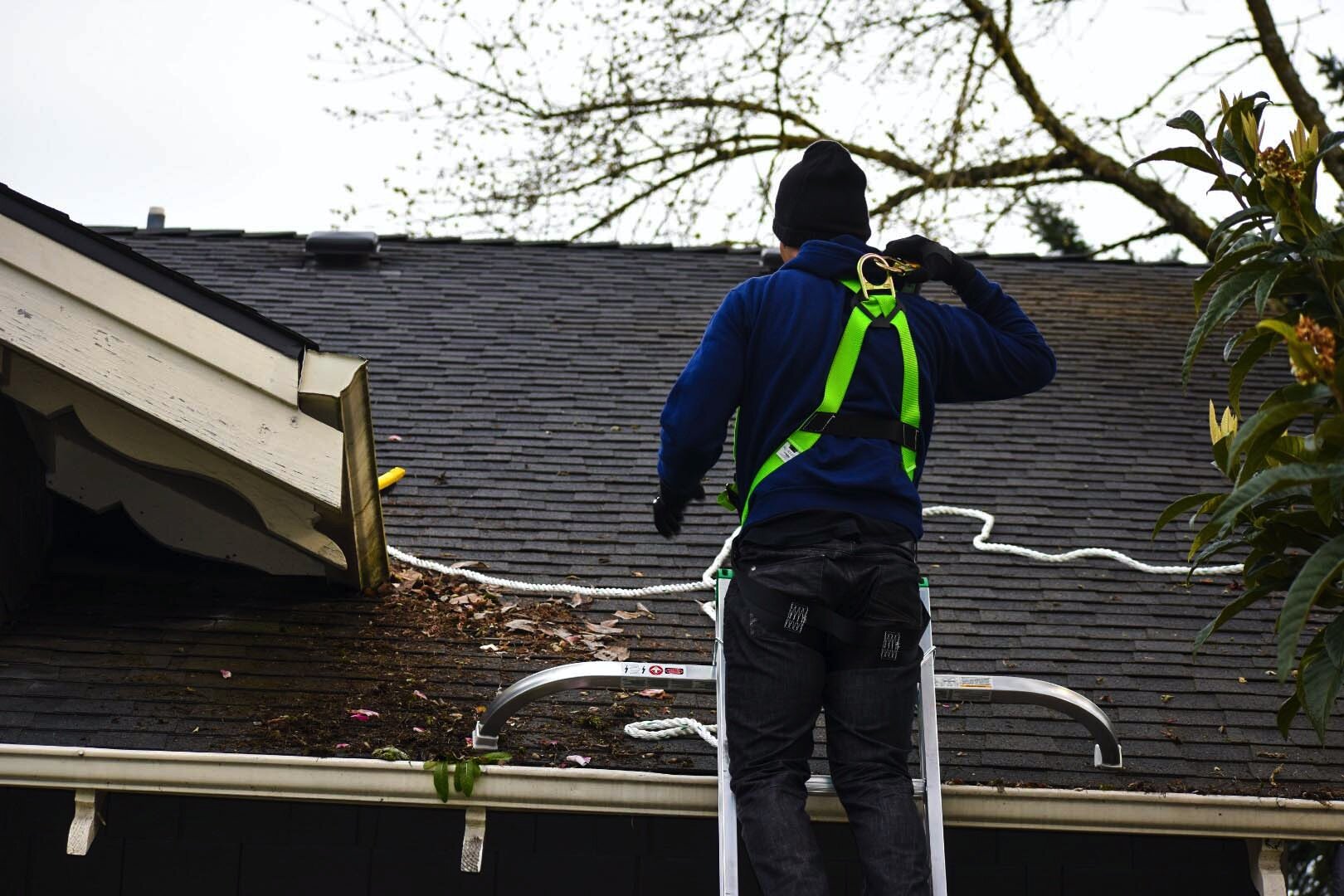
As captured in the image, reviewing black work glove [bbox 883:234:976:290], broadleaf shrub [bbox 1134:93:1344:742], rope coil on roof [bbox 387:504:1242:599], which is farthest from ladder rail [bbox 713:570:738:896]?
rope coil on roof [bbox 387:504:1242:599]

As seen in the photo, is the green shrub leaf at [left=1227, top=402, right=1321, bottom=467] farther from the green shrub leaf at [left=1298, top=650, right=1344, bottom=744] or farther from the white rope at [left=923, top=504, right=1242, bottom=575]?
the white rope at [left=923, top=504, right=1242, bottom=575]

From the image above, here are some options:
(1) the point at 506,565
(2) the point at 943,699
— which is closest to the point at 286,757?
(1) the point at 506,565

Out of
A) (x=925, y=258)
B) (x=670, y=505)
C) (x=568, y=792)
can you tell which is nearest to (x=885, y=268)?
(x=925, y=258)

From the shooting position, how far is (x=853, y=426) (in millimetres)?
3184

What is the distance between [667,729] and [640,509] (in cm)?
181

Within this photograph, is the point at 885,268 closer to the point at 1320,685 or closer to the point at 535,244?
the point at 1320,685

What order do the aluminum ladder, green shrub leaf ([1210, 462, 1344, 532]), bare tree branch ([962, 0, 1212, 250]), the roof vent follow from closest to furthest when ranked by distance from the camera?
1. green shrub leaf ([1210, 462, 1344, 532])
2. the aluminum ladder
3. the roof vent
4. bare tree branch ([962, 0, 1212, 250])

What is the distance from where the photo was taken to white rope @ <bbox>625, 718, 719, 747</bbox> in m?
3.78

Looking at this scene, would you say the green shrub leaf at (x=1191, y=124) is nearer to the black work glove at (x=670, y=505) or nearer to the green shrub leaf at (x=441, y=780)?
the black work glove at (x=670, y=505)

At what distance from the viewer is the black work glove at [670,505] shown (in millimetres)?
3359

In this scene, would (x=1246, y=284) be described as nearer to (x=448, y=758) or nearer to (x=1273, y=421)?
(x=1273, y=421)

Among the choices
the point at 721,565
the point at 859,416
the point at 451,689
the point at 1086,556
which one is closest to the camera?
the point at 859,416

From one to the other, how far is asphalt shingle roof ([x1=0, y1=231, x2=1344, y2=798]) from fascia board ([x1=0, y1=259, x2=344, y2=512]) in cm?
81

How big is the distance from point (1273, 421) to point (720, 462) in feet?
12.5
